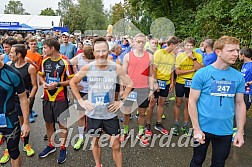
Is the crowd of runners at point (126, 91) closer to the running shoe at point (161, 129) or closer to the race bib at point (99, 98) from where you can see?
the race bib at point (99, 98)

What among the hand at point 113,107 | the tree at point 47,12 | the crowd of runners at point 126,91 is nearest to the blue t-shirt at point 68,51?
the crowd of runners at point 126,91

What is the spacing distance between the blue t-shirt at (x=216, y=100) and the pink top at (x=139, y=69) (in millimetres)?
1585

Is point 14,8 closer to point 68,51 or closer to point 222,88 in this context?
point 68,51

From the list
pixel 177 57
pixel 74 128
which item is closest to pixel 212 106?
pixel 177 57

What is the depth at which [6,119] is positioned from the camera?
259 centimetres

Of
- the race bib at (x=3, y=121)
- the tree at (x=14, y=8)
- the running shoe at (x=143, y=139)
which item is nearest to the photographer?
the race bib at (x=3, y=121)

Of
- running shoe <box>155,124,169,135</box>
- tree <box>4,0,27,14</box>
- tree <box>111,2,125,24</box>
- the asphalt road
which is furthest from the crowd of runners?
tree <box>4,0,27,14</box>

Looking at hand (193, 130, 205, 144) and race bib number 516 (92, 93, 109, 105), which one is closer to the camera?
hand (193, 130, 205, 144)

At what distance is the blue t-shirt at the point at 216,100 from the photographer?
7.75 ft

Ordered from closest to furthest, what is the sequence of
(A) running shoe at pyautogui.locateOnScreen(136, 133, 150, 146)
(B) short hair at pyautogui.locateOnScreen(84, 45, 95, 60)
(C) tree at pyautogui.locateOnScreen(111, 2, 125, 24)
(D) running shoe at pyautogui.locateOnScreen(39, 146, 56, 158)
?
(D) running shoe at pyautogui.locateOnScreen(39, 146, 56, 158) → (B) short hair at pyautogui.locateOnScreen(84, 45, 95, 60) → (A) running shoe at pyautogui.locateOnScreen(136, 133, 150, 146) → (C) tree at pyautogui.locateOnScreen(111, 2, 125, 24)

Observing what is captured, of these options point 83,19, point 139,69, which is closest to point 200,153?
point 139,69

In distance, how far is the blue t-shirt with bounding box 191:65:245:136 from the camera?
7.75ft

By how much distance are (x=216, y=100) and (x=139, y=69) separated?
5.76 feet

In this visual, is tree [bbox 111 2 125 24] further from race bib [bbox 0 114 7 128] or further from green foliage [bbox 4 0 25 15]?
green foliage [bbox 4 0 25 15]
